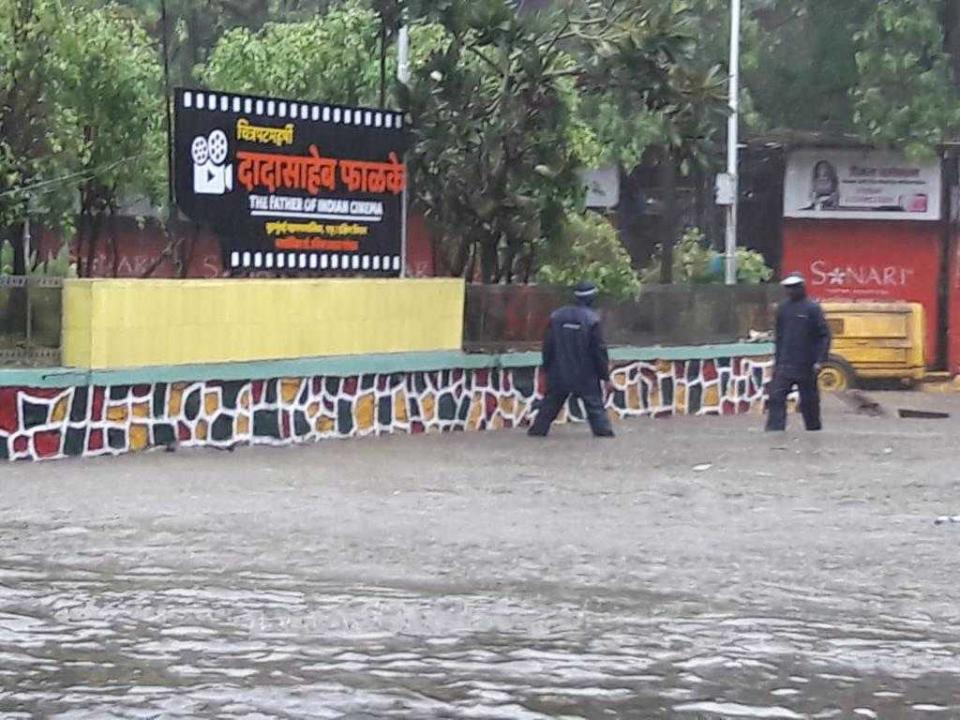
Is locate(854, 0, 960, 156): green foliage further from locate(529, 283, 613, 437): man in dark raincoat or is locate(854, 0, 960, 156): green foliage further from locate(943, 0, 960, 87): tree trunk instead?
locate(529, 283, 613, 437): man in dark raincoat

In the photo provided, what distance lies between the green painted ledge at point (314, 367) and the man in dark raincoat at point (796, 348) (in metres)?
2.28

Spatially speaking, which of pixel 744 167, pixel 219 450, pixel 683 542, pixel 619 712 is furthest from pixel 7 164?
pixel 744 167

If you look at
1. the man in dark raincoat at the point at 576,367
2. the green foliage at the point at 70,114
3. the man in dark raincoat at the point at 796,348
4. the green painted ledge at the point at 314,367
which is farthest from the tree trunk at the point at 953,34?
the green foliage at the point at 70,114

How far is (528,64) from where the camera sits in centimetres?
1802

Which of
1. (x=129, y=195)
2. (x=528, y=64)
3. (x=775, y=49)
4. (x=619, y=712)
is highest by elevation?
(x=775, y=49)

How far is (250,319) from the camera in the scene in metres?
15.9

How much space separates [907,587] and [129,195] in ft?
40.4

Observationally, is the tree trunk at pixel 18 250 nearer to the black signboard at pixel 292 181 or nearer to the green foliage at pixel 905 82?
the black signboard at pixel 292 181

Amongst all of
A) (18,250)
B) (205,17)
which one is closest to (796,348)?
(18,250)

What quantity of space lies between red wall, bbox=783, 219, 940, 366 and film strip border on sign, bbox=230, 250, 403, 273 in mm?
17141

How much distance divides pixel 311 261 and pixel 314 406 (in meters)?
1.40

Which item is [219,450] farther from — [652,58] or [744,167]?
[744,167]

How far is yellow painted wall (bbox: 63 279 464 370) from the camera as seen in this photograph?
14.6 meters

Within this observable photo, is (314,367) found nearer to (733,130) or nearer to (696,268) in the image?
(696,268)
